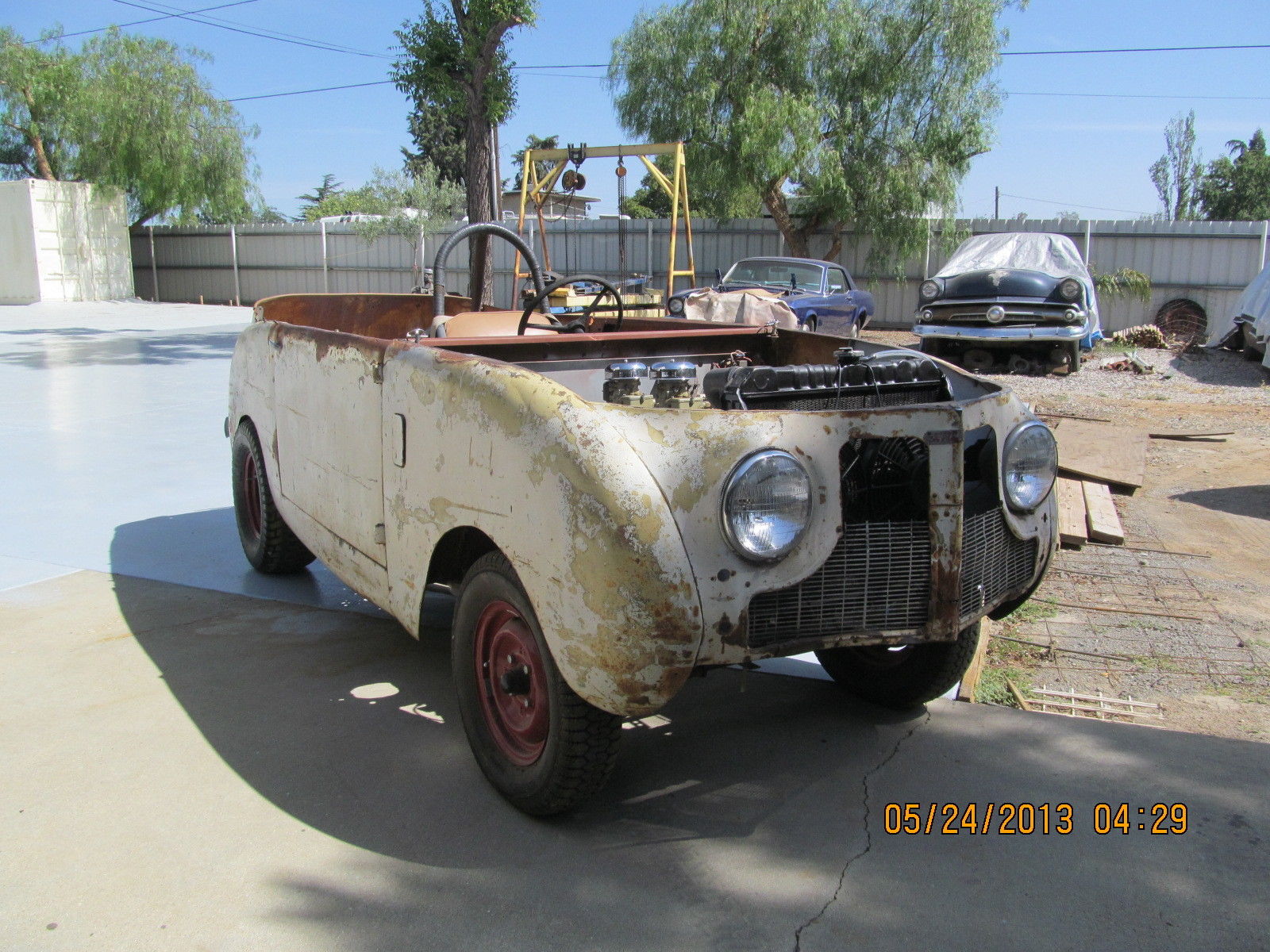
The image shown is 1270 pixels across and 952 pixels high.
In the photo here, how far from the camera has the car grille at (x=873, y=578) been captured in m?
2.58

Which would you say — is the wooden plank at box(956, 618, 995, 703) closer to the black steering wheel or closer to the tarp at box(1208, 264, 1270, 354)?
the black steering wheel

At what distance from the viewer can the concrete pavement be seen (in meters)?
2.43

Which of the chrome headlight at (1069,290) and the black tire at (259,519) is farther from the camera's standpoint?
the chrome headlight at (1069,290)

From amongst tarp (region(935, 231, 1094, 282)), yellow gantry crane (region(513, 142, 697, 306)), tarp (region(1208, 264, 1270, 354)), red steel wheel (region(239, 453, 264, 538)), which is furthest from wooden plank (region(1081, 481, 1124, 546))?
tarp (region(1208, 264, 1270, 354))

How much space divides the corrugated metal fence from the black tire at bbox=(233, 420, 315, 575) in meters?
16.9

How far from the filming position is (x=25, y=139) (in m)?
29.7

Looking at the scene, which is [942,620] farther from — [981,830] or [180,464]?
[180,464]

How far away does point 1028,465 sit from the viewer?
2998 millimetres

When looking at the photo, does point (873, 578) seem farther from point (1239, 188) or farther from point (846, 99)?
point (1239, 188)

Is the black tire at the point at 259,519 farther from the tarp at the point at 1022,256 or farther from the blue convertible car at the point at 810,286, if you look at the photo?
the tarp at the point at 1022,256

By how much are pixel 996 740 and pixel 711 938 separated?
1.42m

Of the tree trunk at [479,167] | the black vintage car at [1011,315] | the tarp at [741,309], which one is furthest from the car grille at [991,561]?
the tree trunk at [479,167]

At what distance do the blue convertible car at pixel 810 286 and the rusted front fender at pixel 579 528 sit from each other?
1069cm

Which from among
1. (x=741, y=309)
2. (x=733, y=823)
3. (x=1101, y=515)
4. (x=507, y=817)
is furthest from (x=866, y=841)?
(x=741, y=309)
